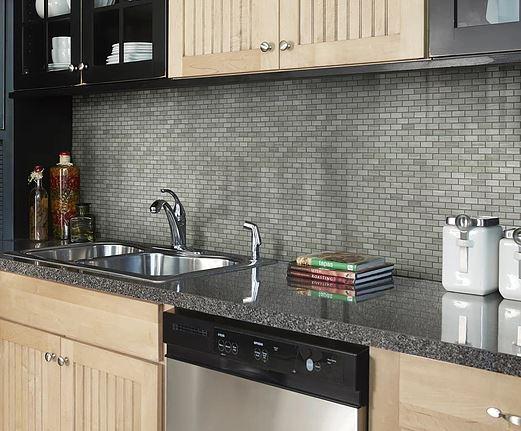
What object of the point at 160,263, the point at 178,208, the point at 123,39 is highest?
the point at 123,39

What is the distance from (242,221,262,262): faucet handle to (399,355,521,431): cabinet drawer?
3.28 feet

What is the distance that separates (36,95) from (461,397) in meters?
2.16

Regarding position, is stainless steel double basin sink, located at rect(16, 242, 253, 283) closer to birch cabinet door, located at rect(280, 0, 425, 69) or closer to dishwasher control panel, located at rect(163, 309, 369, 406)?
dishwasher control panel, located at rect(163, 309, 369, 406)

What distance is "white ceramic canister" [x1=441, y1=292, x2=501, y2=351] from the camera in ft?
5.06

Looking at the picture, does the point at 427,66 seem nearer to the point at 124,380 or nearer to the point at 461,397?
the point at 461,397

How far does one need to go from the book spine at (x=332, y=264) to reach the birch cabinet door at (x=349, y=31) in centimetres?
57

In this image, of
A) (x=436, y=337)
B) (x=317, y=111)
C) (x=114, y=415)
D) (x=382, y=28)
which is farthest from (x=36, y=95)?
(x=436, y=337)

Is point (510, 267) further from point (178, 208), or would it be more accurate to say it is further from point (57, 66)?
point (57, 66)

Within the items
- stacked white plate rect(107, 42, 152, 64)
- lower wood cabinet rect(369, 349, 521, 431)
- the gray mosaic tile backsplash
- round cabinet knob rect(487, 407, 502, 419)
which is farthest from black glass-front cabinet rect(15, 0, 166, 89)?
round cabinet knob rect(487, 407, 502, 419)

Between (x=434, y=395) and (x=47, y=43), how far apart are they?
2.13m

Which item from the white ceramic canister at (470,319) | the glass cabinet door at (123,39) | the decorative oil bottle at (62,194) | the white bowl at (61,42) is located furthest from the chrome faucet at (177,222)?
the white ceramic canister at (470,319)

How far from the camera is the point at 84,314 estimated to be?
7.59ft

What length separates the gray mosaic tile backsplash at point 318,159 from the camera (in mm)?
2180

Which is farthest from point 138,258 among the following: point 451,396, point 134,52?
point 451,396
